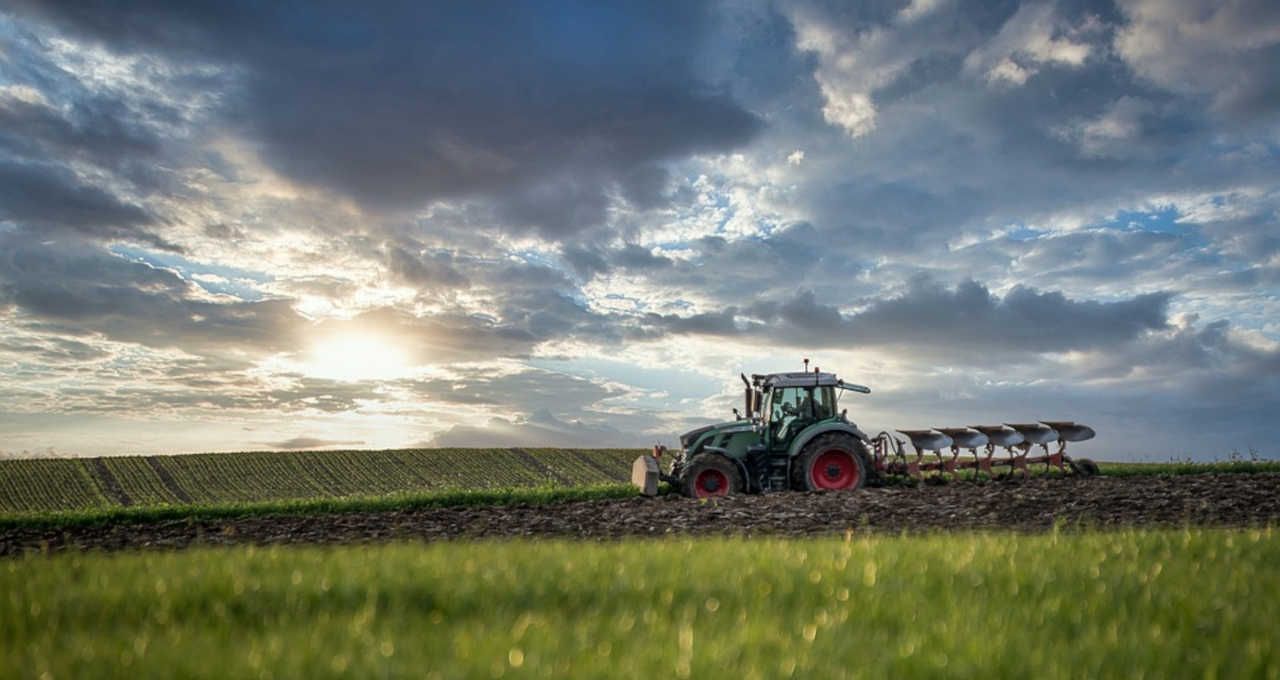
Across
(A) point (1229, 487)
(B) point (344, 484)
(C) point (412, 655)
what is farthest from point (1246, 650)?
(B) point (344, 484)

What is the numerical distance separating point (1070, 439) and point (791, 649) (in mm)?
21435

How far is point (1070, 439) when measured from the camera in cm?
2375

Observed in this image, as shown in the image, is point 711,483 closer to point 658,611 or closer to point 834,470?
point 834,470

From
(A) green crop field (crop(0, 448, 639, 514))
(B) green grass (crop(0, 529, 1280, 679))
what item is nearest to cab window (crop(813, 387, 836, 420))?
(B) green grass (crop(0, 529, 1280, 679))

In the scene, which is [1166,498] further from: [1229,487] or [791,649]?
[791,649]

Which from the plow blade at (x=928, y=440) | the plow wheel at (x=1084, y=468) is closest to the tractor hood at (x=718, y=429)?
the plow blade at (x=928, y=440)

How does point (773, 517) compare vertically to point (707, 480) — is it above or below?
below

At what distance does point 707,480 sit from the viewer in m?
21.7

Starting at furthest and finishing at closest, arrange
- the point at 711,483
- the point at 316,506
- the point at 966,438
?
the point at 316,506, the point at 966,438, the point at 711,483

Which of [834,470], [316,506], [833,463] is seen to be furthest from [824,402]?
[316,506]

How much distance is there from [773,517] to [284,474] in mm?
34744

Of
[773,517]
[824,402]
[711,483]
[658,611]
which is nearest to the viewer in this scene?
[658,611]

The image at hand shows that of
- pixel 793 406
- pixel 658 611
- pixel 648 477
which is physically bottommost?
pixel 658 611

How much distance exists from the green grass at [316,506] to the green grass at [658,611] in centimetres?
1383
